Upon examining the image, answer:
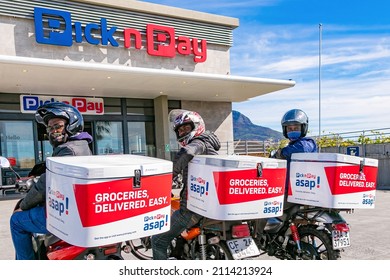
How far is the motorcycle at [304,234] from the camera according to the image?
3.47 meters

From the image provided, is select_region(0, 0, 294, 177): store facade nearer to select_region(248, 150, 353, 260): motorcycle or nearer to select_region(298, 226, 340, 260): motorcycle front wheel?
select_region(248, 150, 353, 260): motorcycle

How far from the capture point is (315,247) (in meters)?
3.64

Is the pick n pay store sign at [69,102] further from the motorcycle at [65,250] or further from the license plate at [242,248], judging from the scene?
the license plate at [242,248]

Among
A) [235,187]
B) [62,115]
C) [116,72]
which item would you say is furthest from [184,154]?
[116,72]

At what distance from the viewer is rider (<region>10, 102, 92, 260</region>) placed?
2.77m

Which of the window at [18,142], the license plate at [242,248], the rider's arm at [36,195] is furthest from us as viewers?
the window at [18,142]

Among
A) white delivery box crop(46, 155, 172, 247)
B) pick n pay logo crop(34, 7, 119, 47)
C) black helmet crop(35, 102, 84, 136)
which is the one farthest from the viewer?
pick n pay logo crop(34, 7, 119, 47)

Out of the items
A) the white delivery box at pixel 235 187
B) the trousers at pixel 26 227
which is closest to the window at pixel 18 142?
the trousers at pixel 26 227

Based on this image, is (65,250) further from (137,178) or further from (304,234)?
(304,234)

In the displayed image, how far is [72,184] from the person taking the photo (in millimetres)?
2209

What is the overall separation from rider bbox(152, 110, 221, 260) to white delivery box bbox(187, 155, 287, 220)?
4.0 inches

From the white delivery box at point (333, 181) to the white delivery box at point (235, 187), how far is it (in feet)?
1.51

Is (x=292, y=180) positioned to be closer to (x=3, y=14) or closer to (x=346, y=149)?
(x=346, y=149)

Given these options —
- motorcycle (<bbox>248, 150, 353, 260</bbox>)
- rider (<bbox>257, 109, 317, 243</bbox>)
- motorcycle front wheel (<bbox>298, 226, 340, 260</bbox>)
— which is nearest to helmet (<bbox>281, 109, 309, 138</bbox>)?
rider (<bbox>257, 109, 317, 243</bbox>)
